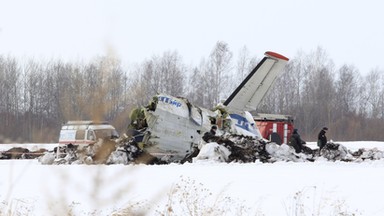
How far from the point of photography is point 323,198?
7938 millimetres

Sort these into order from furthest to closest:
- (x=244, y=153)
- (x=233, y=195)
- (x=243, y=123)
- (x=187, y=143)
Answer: (x=243, y=123), (x=187, y=143), (x=244, y=153), (x=233, y=195)

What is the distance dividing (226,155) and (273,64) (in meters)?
5.04

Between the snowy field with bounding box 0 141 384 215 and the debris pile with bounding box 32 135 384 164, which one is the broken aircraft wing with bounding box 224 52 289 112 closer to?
the debris pile with bounding box 32 135 384 164

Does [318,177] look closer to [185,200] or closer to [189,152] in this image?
[185,200]

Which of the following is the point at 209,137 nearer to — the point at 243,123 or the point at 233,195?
the point at 243,123

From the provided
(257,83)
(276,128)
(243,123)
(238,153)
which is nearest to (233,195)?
(238,153)

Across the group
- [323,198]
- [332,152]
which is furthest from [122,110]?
[332,152]

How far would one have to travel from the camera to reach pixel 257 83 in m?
19.7

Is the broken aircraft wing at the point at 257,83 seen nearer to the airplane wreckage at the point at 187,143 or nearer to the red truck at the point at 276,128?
the airplane wreckage at the point at 187,143

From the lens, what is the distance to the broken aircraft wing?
1945cm

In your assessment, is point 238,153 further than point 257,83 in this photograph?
No

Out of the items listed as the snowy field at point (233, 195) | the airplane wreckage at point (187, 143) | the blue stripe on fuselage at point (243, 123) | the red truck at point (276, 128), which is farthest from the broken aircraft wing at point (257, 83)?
the red truck at point (276, 128)

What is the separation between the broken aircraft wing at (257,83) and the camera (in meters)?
19.5

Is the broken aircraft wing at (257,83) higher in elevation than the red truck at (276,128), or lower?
higher
